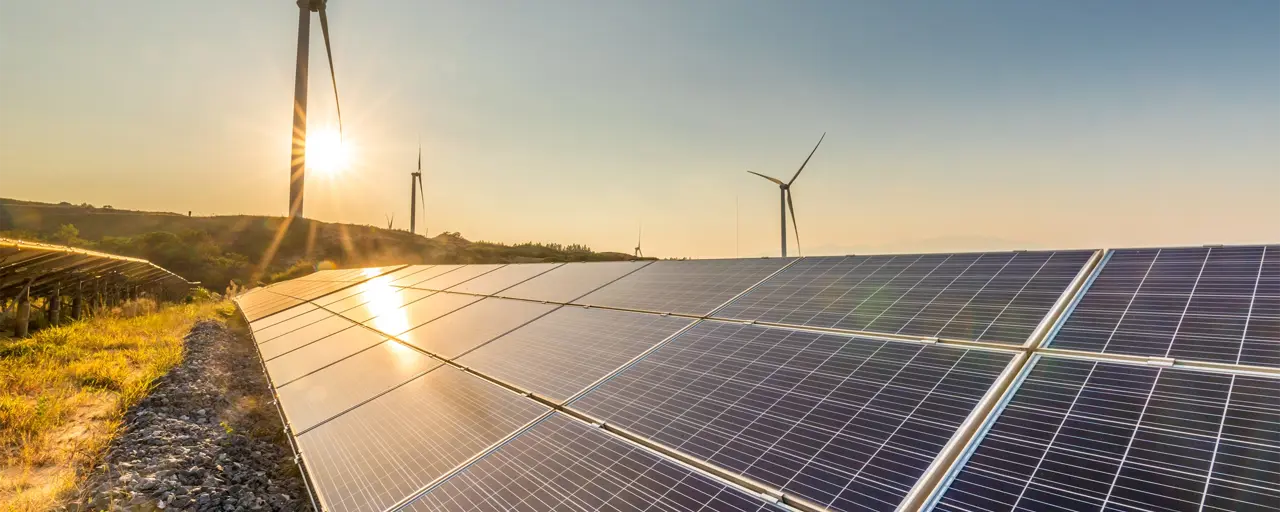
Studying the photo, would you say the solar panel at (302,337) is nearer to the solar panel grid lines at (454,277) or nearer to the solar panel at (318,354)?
the solar panel at (318,354)

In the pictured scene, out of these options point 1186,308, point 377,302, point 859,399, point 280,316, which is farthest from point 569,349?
point 280,316

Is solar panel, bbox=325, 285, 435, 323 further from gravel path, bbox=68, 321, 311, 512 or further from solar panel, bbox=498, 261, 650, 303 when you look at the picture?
solar panel, bbox=498, 261, 650, 303

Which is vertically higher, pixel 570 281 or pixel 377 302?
Answer: pixel 570 281

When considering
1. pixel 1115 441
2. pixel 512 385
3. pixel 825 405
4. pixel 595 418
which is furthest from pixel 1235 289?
pixel 512 385

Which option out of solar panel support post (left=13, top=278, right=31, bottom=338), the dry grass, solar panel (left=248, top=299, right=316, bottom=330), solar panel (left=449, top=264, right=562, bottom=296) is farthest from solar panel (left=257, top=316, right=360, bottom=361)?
solar panel support post (left=13, top=278, right=31, bottom=338)

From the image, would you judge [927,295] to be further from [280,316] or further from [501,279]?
[280,316]

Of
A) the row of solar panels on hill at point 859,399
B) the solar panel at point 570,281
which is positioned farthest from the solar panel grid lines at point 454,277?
the row of solar panels on hill at point 859,399
